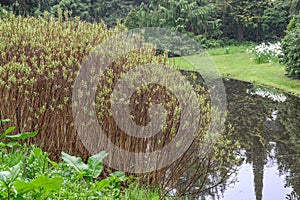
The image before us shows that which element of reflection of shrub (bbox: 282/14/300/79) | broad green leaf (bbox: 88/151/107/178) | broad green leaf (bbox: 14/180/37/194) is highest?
broad green leaf (bbox: 14/180/37/194)

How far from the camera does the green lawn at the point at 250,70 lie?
12.2 m

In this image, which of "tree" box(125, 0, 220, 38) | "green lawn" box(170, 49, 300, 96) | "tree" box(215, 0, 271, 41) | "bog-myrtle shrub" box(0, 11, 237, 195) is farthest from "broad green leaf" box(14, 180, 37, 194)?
"tree" box(215, 0, 271, 41)

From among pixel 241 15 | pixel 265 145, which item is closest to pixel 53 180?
pixel 265 145

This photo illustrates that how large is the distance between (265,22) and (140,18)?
7.13 metres

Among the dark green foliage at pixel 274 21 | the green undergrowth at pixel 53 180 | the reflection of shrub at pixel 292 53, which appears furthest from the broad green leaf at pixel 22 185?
the dark green foliage at pixel 274 21

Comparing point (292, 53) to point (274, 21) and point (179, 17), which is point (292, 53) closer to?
point (179, 17)

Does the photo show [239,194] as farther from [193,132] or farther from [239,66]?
[239,66]

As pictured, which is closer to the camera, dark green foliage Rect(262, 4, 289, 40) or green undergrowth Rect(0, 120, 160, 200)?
green undergrowth Rect(0, 120, 160, 200)

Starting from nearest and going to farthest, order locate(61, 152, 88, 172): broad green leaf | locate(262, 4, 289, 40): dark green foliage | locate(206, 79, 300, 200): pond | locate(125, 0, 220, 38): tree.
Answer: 1. locate(61, 152, 88, 172): broad green leaf
2. locate(206, 79, 300, 200): pond
3. locate(125, 0, 220, 38): tree
4. locate(262, 4, 289, 40): dark green foliage

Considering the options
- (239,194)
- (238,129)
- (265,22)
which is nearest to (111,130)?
(239,194)

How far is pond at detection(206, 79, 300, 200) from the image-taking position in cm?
526

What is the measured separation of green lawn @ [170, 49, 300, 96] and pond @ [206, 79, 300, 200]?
2.46ft

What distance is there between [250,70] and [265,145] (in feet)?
27.7

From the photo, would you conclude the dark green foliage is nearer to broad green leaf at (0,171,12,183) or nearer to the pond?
the pond
